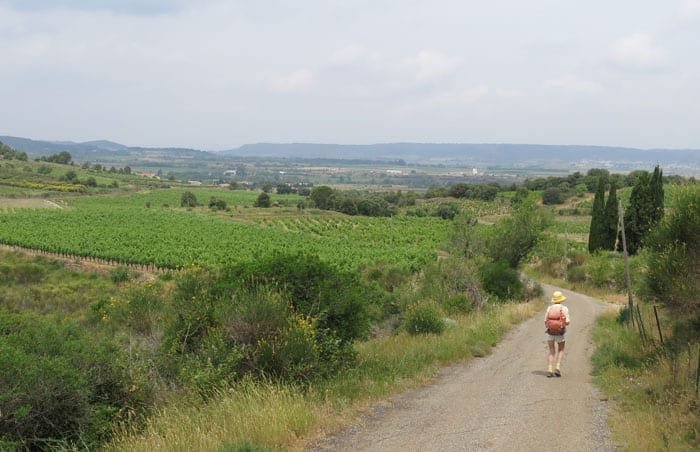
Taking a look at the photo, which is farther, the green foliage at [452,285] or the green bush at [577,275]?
the green bush at [577,275]

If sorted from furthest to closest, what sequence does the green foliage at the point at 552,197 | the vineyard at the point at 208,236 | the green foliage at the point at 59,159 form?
the green foliage at the point at 59,159, the green foliage at the point at 552,197, the vineyard at the point at 208,236

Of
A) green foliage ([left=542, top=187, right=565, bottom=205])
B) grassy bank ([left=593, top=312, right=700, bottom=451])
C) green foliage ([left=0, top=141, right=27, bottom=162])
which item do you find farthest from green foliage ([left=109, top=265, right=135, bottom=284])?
green foliage ([left=0, top=141, right=27, bottom=162])

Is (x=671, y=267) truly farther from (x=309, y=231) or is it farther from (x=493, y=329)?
(x=309, y=231)

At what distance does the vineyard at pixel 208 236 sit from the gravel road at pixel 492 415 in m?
31.3

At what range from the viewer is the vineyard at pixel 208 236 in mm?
54438

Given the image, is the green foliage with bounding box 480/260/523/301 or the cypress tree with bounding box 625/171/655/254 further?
the cypress tree with bounding box 625/171/655/254

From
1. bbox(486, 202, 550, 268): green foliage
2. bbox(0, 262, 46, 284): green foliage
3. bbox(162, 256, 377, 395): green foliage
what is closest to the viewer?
bbox(162, 256, 377, 395): green foliage

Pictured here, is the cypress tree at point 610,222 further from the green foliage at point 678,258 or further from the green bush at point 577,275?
the green foliage at point 678,258

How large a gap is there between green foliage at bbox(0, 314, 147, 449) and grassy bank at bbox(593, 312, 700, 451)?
6.17 metres

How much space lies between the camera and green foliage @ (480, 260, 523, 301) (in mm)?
28188

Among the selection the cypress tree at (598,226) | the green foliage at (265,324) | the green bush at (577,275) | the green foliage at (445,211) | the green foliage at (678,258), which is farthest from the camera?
the green foliage at (445,211)

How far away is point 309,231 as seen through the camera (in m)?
81.8

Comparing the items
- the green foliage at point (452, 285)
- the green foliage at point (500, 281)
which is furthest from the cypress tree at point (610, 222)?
the green foliage at point (452, 285)

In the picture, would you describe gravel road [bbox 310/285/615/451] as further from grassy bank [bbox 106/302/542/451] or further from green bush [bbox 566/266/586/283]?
green bush [bbox 566/266/586/283]
